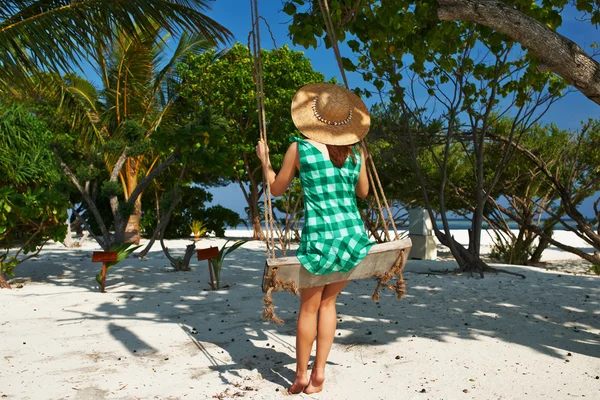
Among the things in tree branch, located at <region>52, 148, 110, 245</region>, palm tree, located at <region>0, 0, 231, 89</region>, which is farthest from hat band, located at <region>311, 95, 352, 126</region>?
tree branch, located at <region>52, 148, 110, 245</region>

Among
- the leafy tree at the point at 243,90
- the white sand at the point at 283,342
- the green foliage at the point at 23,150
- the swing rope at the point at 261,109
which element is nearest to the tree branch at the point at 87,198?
the green foliage at the point at 23,150

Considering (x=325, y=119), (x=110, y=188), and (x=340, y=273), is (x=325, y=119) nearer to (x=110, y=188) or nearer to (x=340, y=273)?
(x=340, y=273)

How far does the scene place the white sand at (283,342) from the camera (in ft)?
11.7

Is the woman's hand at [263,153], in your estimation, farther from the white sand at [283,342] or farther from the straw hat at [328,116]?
the white sand at [283,342]

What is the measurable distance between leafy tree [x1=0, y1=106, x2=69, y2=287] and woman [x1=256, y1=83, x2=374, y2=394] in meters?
4.75

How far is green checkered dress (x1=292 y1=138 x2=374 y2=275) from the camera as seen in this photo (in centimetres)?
320

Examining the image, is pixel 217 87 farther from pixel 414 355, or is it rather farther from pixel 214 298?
pixel 414 355

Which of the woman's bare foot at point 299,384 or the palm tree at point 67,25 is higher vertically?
the palm tree at point 67,25

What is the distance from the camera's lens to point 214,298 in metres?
6.37

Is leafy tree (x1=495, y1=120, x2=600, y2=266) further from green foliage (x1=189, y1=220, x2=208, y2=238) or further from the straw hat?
green foliage (x1=189, y1=220, x2=208, y2=238)

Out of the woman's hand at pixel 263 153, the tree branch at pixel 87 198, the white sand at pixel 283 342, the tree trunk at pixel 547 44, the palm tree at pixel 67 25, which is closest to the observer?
the woman's hand at pixel 263 153

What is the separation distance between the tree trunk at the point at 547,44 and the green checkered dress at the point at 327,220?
1830mm

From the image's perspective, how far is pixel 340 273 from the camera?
3.27 m

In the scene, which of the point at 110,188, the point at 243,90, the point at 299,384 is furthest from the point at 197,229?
the point at 299,384
